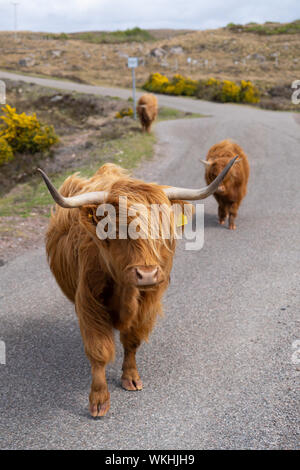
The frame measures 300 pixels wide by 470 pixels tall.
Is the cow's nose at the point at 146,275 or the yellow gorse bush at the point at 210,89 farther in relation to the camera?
the yellow gorse bush at the point at 210,89

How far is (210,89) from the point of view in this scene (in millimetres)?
25750

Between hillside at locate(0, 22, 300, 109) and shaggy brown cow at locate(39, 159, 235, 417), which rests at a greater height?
hillside at locate(0, 22, 300, 109)

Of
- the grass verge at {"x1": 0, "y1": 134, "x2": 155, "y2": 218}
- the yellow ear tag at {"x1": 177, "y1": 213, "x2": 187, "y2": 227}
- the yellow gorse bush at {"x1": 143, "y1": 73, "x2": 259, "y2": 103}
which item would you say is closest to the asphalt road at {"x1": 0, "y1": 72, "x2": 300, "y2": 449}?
the yellow ear tag at {"x1": 177, "y1": 213, "x2": 187, "y2": 227}

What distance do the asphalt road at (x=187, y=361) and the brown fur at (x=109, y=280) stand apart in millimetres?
272

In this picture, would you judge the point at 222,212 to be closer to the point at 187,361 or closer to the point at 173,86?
the point at 187,361

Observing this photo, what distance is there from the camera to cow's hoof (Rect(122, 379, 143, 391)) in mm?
3484

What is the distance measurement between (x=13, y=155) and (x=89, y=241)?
42.4ft

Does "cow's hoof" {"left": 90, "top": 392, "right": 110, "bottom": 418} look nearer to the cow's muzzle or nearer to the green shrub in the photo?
the cow's muzzle

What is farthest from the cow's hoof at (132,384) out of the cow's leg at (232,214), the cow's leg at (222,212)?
the cow's leg at (222,212)

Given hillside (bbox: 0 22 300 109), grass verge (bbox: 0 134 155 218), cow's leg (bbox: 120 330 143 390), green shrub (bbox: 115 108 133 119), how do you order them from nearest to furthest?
cow's leg (bbox: 120 330 143 390), grass verge (bbox: 0 134 155 218), green shrub (bbox: 115 108 133 119), hillside (bbox: 0 22 300 109)

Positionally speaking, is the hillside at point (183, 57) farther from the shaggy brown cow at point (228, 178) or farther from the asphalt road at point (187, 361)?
the asphalt road at point (187, 361)

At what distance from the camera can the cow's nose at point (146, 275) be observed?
254 centimetres

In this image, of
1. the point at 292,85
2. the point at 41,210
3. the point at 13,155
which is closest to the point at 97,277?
the point at 41,210
